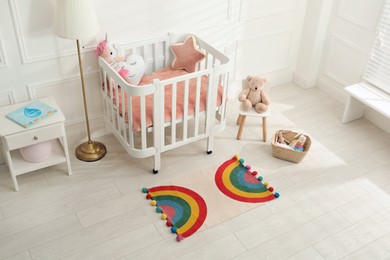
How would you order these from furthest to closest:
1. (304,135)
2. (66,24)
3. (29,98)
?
(304,135)
(29,98)
(66,24)

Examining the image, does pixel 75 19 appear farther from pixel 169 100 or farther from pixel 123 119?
pixel 169 100

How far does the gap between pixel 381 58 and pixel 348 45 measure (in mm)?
351

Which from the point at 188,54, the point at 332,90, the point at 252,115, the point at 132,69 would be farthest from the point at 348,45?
the point at 132,69

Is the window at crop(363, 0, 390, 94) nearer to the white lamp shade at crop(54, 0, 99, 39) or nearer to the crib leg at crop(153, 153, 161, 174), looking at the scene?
the crib leg at crop(153, 153, 161, 174)

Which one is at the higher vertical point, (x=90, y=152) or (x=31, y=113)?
(x=31, y=113)

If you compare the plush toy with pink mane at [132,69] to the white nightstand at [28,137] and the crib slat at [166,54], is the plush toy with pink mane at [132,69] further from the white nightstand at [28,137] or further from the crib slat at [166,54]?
the white nightstand at [28,137]

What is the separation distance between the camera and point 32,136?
2.78 metres

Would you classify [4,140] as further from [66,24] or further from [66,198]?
[66,24]

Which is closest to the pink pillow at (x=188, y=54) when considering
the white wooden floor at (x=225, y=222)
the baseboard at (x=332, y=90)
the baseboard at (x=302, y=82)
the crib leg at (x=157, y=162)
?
the white wooden floor at (x=225, y=222)

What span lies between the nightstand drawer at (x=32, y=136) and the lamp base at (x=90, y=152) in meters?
0.39

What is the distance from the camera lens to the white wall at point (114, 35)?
2.83 metres

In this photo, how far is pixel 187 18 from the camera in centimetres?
338

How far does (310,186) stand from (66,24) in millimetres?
1897

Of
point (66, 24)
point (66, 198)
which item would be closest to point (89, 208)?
point (66, 198)
